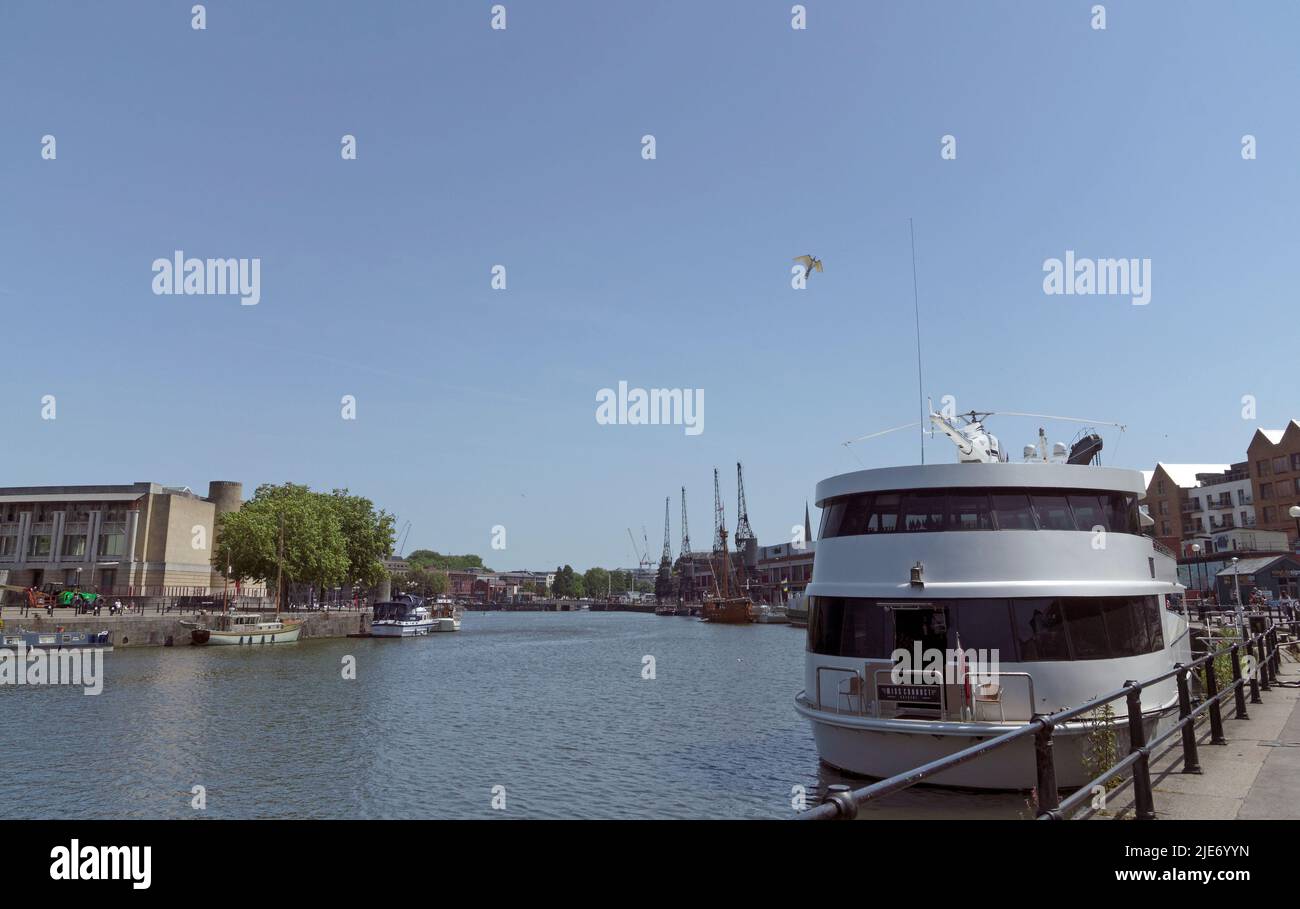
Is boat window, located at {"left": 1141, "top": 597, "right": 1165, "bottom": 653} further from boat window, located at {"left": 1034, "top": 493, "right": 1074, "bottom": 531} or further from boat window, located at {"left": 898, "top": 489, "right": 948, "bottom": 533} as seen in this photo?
boat window, located at {"left": 898, "top": 489, "right": 948, "bottom": 533}

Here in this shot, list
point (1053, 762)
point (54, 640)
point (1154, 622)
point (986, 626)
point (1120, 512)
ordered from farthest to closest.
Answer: point (54, 640), point (1154, 622), point (1120, 512), point (986, 626), point (1053, 762)

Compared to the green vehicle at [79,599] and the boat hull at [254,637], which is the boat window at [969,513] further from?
the green vehicle at [79,599]

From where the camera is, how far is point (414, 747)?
26453 mm

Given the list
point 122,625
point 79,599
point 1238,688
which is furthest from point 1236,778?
point 79,599

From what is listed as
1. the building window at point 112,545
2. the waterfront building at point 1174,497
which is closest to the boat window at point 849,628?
the waterfront building at point 1174,497

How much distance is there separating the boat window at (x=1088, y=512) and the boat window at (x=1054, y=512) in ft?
0.46

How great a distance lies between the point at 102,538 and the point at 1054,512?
10777 centimetres

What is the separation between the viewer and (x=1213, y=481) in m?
93.9

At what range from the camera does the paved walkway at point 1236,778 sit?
793 centimetres

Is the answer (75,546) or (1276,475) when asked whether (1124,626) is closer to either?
(1276,475)

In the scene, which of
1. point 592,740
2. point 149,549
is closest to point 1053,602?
point 592,740

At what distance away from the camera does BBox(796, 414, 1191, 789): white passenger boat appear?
15094mm

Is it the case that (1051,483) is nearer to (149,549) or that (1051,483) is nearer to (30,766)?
(30,766)
